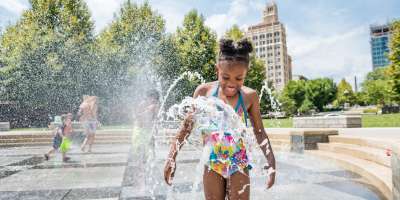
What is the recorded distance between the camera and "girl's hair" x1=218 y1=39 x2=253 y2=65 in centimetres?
252

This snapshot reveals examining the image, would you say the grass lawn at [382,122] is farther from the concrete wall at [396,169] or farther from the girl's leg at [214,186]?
the girl's leg at [214,186]

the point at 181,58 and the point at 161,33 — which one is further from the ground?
the point at 161,33

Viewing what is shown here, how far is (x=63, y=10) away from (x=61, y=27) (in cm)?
169

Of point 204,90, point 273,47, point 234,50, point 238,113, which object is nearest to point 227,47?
point 234,50

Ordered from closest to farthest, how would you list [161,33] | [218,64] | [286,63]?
1. [218,64]
2. [161,33]
3. [286,63]

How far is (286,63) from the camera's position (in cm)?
15825

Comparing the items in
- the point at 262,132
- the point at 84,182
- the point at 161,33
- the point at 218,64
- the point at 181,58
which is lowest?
the point at 84,182

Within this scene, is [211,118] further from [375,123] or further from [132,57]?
[132,57]

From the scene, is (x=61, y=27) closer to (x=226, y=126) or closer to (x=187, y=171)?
(x=187, y=171)

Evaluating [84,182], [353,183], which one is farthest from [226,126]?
[84,182]

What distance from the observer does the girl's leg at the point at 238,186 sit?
2.57 meters

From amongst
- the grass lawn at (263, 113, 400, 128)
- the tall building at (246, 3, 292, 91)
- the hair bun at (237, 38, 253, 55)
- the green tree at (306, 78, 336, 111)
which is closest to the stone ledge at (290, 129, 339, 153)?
the hair bun at (237, 38, 253, 55)

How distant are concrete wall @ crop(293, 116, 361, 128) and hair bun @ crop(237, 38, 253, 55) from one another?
14056 millimetres

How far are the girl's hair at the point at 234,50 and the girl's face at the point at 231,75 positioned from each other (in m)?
0.04
